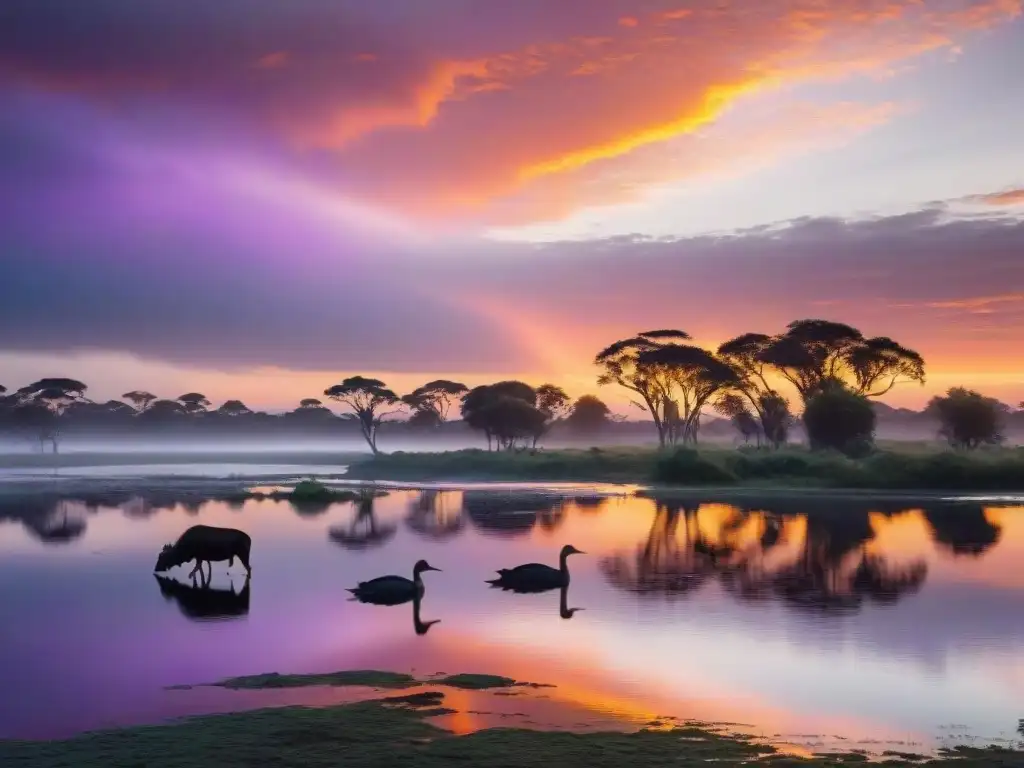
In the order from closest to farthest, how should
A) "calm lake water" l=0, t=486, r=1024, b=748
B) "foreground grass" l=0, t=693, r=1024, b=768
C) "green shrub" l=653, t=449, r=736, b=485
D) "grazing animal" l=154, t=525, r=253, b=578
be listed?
"foreground grass" l=0, t=693, r=1024, b=768 → "calm lake water" l=0, t=486, r=1024, b=748 → "grazing animal" l=154, t=525, r=253, b=578 → "green shrub" l=653, t=449, r=736, b=485

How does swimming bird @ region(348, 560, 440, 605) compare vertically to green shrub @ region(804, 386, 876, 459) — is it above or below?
below

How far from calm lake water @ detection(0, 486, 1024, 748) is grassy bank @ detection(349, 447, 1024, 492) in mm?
27397

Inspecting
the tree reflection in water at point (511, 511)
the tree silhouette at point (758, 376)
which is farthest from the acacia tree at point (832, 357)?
the tree reflection in water at point (511, 511)

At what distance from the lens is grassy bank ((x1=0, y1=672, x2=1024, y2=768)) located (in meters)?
10.3

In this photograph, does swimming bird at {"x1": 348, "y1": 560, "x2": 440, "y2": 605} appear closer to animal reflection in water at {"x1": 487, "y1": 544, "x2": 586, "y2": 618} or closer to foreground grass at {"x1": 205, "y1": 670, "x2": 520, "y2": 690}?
animal reflection in water at {"x1": 487, "y1": 544, "x2": 586, "y2": 618}

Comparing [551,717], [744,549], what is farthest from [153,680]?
[744,549]

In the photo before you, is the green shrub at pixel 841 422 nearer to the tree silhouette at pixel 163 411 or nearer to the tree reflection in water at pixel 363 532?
the tree reflection in water at pixel 363 532

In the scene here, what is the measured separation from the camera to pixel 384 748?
10.7 metres

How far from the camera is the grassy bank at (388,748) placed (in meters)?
10.3

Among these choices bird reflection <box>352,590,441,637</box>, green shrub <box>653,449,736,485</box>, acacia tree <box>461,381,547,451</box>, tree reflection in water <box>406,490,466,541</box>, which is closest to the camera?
bird reflection <box>352,590,441,637</box>

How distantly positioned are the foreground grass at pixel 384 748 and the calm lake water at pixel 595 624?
2.78 feet

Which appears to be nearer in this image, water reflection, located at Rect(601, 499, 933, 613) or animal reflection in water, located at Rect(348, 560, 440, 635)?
animal reflection in water, located at Rect(348, 560, 440, 635)

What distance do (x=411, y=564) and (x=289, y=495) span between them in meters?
32.3

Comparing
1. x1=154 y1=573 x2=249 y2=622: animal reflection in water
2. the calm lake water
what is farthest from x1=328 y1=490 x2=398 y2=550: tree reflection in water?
x1=154 y1=573 x2=249 y2=622: animal reflection in water
